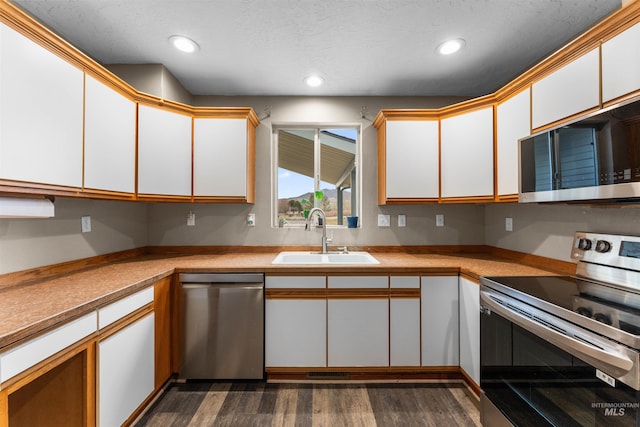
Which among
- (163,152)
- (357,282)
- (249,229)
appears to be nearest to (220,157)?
(163,152)

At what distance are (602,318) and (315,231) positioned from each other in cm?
207

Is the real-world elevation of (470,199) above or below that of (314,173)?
below

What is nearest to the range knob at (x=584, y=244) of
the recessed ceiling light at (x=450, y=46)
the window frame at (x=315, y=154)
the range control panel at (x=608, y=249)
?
the range control panel at (x=608, y=249)

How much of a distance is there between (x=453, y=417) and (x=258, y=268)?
156cm

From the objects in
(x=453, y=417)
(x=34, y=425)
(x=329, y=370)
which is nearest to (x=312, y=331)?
(x=329, y=370)

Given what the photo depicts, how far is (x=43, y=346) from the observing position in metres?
1.05

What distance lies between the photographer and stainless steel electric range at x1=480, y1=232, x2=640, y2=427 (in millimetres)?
946

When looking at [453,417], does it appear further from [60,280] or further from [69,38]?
[69,38]

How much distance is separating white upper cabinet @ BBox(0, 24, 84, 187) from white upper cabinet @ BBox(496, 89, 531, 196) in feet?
8.77

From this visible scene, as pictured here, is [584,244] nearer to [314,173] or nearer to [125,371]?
[314,173]

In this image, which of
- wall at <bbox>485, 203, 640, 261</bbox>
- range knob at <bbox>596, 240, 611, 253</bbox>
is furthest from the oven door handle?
wall at <bbox>485, 203, 640, 261</bbox>

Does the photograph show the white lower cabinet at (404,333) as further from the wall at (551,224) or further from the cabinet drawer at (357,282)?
the wall at (551,224)

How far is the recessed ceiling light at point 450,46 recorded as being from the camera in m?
1.97

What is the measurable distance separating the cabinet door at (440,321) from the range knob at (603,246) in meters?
0.80
